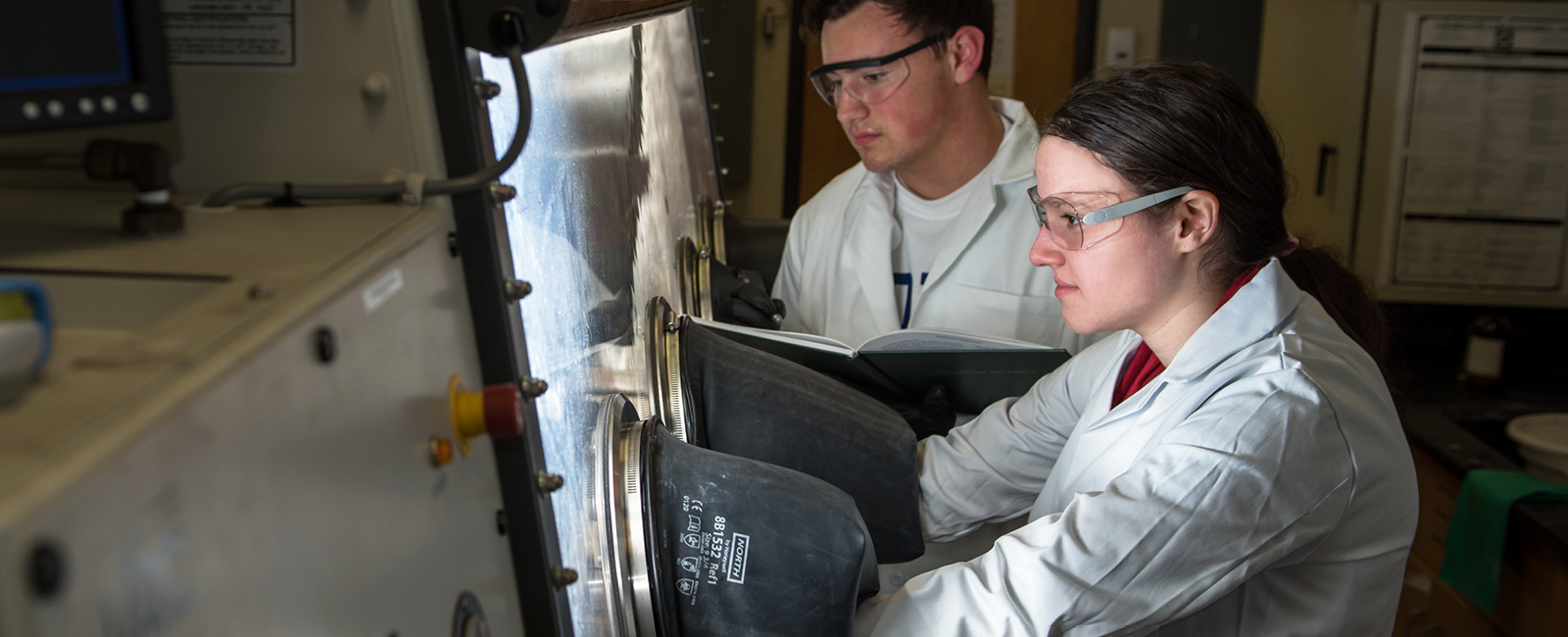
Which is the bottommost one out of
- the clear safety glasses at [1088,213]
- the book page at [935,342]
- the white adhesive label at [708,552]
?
the white adhesive label at [708,552]

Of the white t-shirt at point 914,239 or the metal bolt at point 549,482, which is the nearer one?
the metal bolt at point 549,482

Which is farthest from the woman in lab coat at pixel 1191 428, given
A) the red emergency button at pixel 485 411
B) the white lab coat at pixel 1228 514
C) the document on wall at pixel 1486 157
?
the document on wall at pixel 1486 157

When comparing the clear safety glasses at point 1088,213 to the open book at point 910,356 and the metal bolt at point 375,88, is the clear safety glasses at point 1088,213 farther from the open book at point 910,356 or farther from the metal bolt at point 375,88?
the metal bolt at point 375,88

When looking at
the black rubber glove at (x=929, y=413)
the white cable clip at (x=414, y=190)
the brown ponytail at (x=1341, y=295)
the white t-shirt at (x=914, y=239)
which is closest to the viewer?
the white cable clip at (x=414, y=190)

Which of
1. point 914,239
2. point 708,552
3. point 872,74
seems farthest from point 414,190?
point 914,239

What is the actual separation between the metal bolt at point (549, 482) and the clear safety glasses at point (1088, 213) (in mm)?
540

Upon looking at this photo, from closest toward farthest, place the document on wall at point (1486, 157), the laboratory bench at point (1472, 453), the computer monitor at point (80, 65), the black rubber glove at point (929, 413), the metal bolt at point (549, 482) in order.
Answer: the computer monitor at point (80, 65) → the metal bolt at point (549, 482) → the black rubber glove at point (929, 413) → the laboratory bench at point (1472, 453) → the document on wall at point (1486, 157)

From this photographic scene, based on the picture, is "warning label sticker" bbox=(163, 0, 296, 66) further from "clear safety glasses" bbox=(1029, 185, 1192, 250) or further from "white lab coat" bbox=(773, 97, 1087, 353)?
"white lab coat" bbox=(773, 97, 1087, 353)

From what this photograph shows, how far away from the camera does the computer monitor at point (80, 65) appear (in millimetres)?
460

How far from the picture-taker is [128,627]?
12.6 inches

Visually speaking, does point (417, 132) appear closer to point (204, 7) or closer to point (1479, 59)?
point (204, 7)

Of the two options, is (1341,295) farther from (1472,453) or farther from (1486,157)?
(1486,157)

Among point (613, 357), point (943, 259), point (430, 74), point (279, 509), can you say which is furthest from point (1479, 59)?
point (279, 509)

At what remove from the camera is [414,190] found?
0.61 metres
